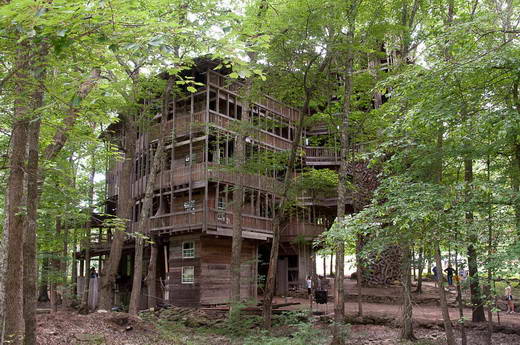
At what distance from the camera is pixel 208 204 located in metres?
24.5

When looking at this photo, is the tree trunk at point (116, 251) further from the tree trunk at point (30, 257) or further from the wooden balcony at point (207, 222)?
the tree trunk at point (30, 257)

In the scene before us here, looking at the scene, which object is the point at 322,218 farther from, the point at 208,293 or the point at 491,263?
the point at 491,263

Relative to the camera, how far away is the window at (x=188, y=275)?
2328cm

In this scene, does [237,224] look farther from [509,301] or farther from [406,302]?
[509,301]

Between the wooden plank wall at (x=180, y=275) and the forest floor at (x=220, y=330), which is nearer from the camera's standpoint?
the forest floor at (x=220, y=330)

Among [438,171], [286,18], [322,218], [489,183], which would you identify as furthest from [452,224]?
[322,218]

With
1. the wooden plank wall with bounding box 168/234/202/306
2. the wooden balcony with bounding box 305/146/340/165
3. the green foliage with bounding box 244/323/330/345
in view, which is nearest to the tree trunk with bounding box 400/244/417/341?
the green foliage with bounding box 244/323/330/345

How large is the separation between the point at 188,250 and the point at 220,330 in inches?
313

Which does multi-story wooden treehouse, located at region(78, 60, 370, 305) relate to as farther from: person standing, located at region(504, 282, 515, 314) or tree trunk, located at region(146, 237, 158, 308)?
person standing, located at region(504, 282, 515, 314)

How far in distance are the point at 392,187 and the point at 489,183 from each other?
203 cm

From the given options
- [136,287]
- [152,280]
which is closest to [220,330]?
[136,287]

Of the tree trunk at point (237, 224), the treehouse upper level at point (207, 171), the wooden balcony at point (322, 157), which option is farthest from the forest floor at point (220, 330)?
the wooden balcony at point (322, 157)

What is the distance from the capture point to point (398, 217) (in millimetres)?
8438

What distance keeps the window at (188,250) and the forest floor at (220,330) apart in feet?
14.4
